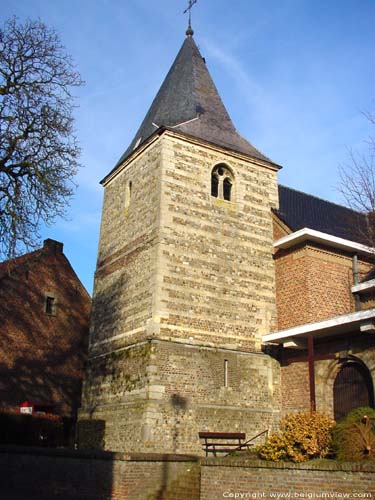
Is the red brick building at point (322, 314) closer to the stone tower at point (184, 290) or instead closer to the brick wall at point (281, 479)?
the stone tower at point (184, 290)

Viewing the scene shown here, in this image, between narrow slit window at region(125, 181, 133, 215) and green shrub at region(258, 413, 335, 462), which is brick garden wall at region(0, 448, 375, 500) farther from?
narrow slit window at region(125, 181, 133, 215)

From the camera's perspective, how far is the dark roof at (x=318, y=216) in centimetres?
1914

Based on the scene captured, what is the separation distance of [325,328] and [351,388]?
2.06 meters

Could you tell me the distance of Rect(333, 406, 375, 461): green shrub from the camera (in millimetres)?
9698

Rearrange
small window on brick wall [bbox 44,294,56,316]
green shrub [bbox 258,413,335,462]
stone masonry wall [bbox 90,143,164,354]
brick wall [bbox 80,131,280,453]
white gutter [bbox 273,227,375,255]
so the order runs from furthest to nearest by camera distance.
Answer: small window on brick wall [bbox 44,294,56,316], white gutter [bbox 273,227,375,255], stone masonry wall [bbox 90,143,164,354], brick wall [bbox 80,131,280,453], green shrub [bbox 258,413,335,462]

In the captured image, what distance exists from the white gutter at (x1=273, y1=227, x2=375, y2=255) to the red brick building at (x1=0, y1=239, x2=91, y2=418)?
393 inches

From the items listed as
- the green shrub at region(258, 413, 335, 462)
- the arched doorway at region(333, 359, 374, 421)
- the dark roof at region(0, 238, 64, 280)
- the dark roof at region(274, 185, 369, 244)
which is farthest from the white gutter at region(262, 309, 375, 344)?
the dark roof at region(0, 238, 64, 280)

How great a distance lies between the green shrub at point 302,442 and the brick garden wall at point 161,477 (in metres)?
0.96

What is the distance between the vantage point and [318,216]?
2083cm

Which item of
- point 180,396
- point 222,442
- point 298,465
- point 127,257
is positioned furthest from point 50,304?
point 298,465

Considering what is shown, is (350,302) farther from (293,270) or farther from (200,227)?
(200,227)

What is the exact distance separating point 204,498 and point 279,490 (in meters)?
1.86

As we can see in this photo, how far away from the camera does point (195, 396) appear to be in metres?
15.3

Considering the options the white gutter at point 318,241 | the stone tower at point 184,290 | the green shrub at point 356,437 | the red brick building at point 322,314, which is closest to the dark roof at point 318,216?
the red brick building at point 322,314
